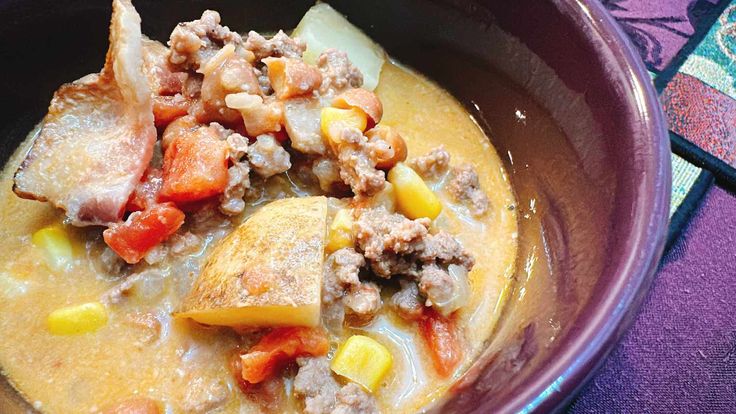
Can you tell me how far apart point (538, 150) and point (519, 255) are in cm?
43

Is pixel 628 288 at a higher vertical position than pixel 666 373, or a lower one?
higher

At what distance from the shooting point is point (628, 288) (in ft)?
5.92

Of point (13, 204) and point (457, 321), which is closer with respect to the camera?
point (457, 321)

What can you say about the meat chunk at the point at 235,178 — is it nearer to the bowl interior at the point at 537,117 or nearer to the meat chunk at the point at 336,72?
the meat chunk at the point at 336,72

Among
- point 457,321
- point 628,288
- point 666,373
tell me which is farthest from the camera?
point 666,373

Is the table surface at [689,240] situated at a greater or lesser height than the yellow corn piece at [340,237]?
greater

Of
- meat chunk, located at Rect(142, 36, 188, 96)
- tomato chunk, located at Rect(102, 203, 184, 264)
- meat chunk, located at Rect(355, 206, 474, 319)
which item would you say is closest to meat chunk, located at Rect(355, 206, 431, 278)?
meat chunk, located at Rect(355, 206, 474, 319)

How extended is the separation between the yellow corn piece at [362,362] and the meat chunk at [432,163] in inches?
31.6

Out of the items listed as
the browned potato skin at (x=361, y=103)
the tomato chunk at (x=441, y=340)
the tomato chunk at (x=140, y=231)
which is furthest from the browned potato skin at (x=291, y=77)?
the tomato chunk at (x=441, y=340)

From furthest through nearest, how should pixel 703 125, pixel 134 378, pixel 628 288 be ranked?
pixel 703 125, pixel 134 378, pixel 628 288

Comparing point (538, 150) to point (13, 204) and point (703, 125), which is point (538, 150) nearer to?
point (703, 125)

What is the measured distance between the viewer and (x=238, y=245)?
226cm

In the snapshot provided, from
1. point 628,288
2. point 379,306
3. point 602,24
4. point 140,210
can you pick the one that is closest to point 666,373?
point 628,288

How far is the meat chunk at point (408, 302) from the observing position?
2293mm
